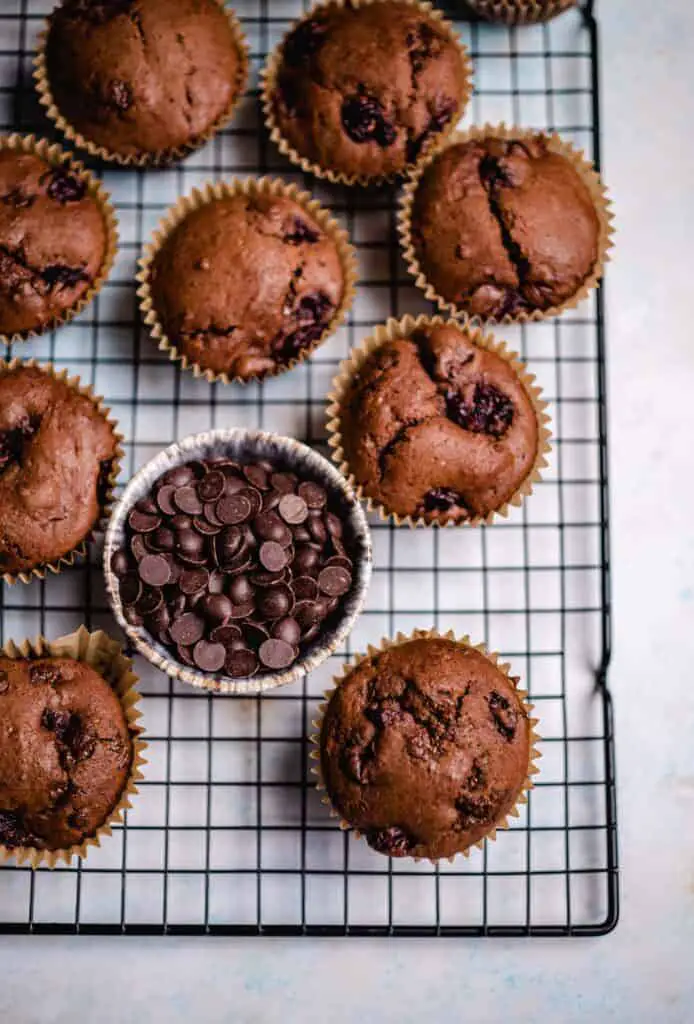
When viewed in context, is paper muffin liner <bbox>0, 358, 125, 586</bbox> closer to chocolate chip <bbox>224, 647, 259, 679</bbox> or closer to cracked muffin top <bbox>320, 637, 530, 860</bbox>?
chocolate chip <bbox>224, 647, 259, 679</bbox>

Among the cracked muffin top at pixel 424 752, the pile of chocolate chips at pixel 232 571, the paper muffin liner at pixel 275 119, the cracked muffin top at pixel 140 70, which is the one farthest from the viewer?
the paper muffin liner at pixel 275 119

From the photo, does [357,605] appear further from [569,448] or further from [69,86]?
[69,86]

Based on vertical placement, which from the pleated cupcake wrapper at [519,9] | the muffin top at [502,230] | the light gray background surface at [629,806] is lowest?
the light gray background surface at [629,806]

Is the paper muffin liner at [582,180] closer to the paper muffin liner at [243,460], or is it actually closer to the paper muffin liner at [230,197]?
the paper muffin liner at [230,197]

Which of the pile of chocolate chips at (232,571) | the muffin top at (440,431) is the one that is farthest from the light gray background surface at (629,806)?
the pile of chocolate chips at (232,571)

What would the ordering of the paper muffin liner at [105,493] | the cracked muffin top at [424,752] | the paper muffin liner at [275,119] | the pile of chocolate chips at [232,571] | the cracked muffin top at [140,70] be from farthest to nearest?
the paper muffin liner at [275,119] < the cracked muffin top at [140,70] < the paper muffin liner at [105,493] < the pile of chocolate chips at [232,571] < the cracked muffin top at [424,752]

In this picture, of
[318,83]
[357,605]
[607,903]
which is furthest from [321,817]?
[318,83]
